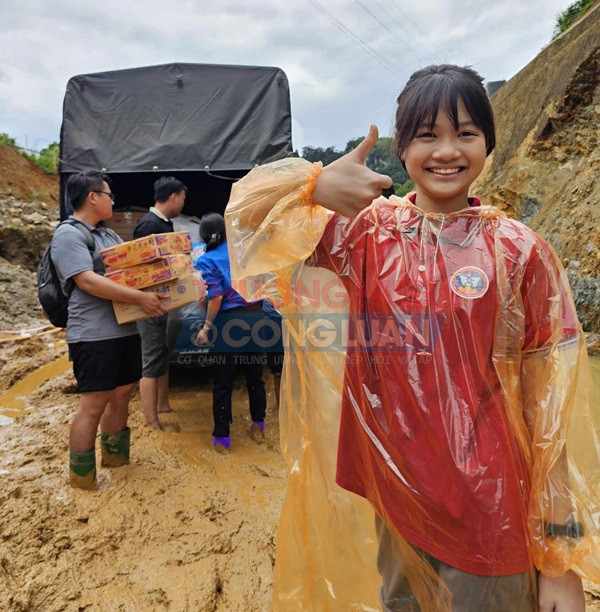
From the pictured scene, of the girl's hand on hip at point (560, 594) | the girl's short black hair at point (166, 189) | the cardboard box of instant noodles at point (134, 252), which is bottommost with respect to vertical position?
the girl's hand on hip at point (560, 594)

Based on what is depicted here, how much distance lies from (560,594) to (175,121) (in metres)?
4.09

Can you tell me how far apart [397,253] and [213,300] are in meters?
2.12

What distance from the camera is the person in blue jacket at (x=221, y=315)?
3.02 meters

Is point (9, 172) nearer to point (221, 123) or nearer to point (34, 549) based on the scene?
point (221, 123)

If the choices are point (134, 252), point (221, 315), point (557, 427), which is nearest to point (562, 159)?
point (221, 315)

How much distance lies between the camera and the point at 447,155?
1.03 meters

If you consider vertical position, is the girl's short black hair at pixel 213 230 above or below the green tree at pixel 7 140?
below

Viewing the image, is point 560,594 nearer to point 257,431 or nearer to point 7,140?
point 257,431

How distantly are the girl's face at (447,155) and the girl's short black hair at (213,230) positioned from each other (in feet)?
6.94

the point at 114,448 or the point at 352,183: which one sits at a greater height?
the point at 352,183

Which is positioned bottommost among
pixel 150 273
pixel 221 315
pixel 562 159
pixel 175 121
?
pixel 221 315

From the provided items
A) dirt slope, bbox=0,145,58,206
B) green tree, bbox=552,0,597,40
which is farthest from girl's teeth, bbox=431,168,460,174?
dirt slope, bbox=0,145,58,206

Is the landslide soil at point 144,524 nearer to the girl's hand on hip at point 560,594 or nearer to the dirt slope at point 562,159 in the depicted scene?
the girl's hand on hip at point 560,594

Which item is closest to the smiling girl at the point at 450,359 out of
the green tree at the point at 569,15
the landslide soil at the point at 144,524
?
the landslide soil at the point at 144,524
